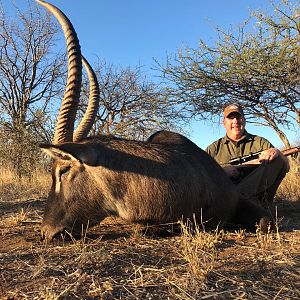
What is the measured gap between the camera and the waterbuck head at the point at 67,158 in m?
3.27

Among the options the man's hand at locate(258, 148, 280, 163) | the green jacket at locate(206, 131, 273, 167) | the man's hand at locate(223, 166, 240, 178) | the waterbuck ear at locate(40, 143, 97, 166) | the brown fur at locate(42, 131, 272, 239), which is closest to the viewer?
the waterbuck ear at locate(40, 143, 97, 166)

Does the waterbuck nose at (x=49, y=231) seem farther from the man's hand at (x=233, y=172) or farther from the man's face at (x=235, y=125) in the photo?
the man's face at (x=235, y=125)

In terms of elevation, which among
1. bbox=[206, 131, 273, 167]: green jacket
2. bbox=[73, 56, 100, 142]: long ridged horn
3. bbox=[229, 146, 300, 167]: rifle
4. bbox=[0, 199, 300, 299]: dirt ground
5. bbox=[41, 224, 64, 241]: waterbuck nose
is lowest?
bbox=[0, 199, 300, 299]: dirt ground

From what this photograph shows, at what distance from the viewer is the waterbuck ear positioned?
3172 mm

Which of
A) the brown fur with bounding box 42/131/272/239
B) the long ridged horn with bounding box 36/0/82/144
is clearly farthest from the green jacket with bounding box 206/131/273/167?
the long ridged horn with bounding box 36/0/82/144

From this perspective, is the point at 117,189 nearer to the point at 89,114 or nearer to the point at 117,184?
the point at 117,184

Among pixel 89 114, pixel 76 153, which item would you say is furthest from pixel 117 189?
pixel 89 114

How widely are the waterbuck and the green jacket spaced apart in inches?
73.1

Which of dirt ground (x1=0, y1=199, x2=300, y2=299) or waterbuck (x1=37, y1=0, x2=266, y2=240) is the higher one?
waterbuck (x1=37, y1=0, x2=266, y2=240)

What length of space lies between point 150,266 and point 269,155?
2792mm

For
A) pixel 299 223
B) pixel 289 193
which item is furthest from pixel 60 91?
pixel 299 223

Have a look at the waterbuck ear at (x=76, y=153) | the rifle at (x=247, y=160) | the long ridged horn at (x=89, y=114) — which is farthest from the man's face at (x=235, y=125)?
the waterbuck ear at (x=76, y=153)

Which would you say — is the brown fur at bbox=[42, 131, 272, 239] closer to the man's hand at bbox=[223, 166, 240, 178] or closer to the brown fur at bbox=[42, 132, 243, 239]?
the brown fur at bbox=[42, 132, 243, 239]

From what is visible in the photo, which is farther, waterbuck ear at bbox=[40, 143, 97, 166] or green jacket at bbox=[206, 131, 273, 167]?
green jacket at bbox=[206, 131, 273, 167]
